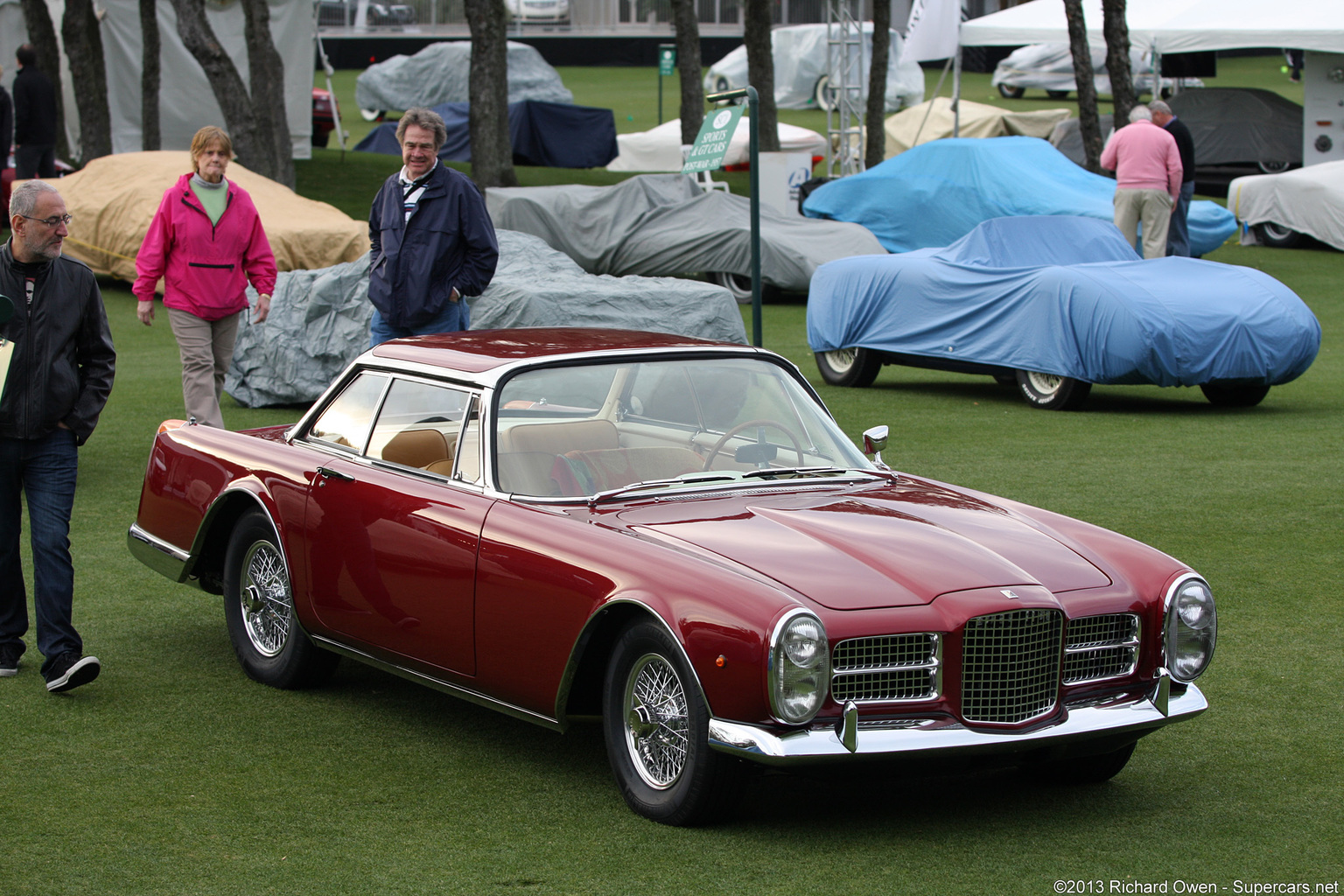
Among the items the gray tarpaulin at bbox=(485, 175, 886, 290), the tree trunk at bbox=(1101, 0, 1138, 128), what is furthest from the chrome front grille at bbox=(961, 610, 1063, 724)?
the tree trunk at bbox=(1101, 0, 1138, 128)

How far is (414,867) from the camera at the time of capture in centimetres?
419

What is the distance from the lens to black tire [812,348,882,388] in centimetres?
1388

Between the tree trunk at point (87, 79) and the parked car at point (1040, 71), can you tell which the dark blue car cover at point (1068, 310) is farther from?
the parked car at point (1040, 71)

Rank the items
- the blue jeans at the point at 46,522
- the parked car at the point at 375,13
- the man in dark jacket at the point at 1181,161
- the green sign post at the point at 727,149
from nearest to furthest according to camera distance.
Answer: the blue jeans at the point at 46,522 → the green sign post at the point at 727,149 → the man in dark jacket at the point at 1181,161 → the parked car at the point at 375,13

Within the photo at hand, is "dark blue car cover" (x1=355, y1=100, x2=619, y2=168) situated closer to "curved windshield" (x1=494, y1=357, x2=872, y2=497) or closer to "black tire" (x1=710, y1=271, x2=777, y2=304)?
"black tire" (x1=710, y1=271, x2=777, y2=304)

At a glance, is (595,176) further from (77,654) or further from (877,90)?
(77,654)

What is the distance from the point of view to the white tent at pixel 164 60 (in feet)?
95.0

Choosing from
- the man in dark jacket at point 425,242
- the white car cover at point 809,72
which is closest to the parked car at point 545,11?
the white car cover at point 809,72

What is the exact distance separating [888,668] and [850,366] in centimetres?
991

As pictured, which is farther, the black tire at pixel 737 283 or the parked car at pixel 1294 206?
the parked car at pixel 1294 206

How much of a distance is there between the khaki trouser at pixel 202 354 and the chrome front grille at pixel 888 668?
607 cm

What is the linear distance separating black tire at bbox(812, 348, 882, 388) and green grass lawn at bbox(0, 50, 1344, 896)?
620 cm

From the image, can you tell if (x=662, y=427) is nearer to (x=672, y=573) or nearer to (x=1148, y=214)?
(x=672, y=573)

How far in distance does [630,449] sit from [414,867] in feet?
5.50
